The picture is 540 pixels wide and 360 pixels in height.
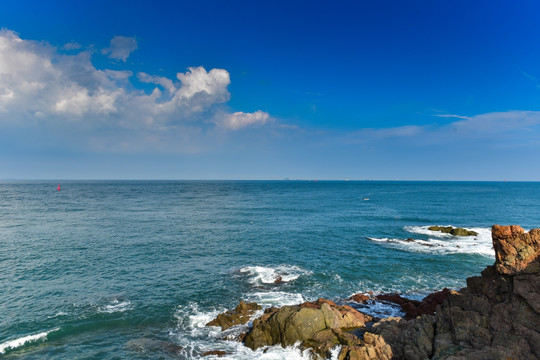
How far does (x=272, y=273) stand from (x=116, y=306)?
1780 cm

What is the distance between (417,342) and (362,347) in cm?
349

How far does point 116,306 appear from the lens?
1110 inches

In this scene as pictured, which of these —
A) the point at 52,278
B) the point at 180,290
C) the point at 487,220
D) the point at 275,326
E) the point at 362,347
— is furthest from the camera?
the point at 487,220

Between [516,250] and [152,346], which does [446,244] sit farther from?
[152,346]

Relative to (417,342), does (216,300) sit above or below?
below

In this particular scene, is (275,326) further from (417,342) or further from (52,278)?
(52,278)

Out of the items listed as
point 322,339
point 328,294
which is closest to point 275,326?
point 322,339

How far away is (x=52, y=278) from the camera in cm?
3481

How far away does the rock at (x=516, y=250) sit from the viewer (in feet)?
53.7

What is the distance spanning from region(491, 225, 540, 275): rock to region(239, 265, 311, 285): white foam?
22391 mm

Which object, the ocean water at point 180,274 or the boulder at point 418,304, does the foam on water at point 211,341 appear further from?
the boulder at point 418,304

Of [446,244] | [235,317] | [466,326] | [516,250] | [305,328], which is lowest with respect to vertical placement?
[235,317]

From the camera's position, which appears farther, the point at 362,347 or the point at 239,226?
the point at 239,226

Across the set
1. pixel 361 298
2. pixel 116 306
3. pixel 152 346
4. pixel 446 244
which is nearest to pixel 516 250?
pixel 361 298
